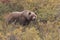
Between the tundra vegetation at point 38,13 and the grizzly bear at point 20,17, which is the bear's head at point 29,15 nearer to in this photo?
the grizzly bear at point 20,17

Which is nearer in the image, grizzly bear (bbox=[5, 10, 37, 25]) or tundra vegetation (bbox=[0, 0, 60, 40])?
tundra vegetation (bbox=[0, 0, 60, 40])

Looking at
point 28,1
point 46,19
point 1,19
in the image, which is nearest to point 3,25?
point 1,19

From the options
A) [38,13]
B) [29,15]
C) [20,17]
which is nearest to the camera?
[29,15]

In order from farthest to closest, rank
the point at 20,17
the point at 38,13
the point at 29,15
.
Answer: the point at 38,13 < the point at 20,17 < the point at 29,15

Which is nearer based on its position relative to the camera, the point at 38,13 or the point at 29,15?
the point at 29,15

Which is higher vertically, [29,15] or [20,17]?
[29,15]

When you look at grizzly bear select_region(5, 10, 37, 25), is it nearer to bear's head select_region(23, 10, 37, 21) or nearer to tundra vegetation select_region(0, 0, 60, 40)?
bear's head select_region(23, 10, 37, 21)

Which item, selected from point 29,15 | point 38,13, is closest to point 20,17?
point 29,15

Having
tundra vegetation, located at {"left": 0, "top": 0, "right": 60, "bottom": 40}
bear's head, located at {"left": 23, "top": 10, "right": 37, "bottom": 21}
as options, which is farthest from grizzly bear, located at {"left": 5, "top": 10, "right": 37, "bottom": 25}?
tundra vegetation, located at {"left": 0, "top": 0, "right": 60, "bottom": 40}

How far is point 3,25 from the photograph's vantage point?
987cm

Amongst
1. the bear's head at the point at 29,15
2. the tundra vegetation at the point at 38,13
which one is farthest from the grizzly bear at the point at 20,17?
the tundra vegetation at the point at 38,13

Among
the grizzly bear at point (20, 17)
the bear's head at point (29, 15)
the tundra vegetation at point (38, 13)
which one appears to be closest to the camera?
the tundra vegetation at point (38, 13)

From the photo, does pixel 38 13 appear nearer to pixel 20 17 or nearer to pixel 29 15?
pixel 29 15

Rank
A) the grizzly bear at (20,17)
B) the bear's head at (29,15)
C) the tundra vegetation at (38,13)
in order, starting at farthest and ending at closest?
1. the grizzly bear at (20,17)
2. the bear's head at (29,15)
3. the tundra vegetation at (38,13)
